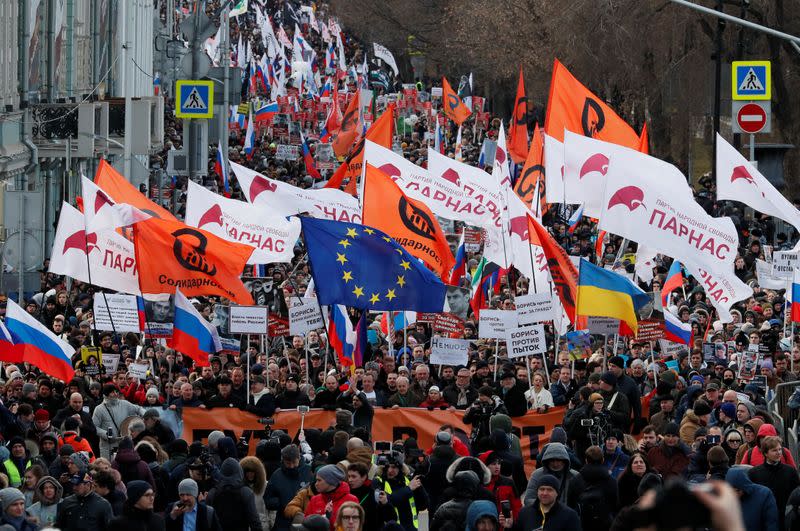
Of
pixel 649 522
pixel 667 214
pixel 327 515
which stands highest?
pixel 667 214

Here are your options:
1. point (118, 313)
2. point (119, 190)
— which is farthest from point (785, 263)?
point (119, 190)

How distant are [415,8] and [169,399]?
7120 cm

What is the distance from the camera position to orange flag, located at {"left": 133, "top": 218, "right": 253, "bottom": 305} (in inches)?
680

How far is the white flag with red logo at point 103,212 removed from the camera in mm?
17203

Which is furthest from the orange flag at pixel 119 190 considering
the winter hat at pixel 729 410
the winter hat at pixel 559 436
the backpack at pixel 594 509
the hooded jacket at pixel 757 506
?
the hooded jacket at pixel 757 506

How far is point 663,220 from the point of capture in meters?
17.2

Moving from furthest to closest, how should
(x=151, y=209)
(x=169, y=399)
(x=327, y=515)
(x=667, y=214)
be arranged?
(x=151, y=209)
(x=667, y=214)
(x=169, y=399)
(x=327, y=515)

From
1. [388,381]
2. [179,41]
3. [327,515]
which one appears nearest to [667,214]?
[388,381]

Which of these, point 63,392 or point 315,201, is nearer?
point 63,392

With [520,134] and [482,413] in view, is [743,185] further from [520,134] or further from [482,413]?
[520,134]

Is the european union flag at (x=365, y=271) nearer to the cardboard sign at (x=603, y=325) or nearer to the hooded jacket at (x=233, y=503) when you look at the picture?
the cardboard sign at (x=603, y=325)

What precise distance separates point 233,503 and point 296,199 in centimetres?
1228

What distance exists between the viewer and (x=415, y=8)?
282 ft

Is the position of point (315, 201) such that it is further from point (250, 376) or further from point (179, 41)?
point (179, 41)
